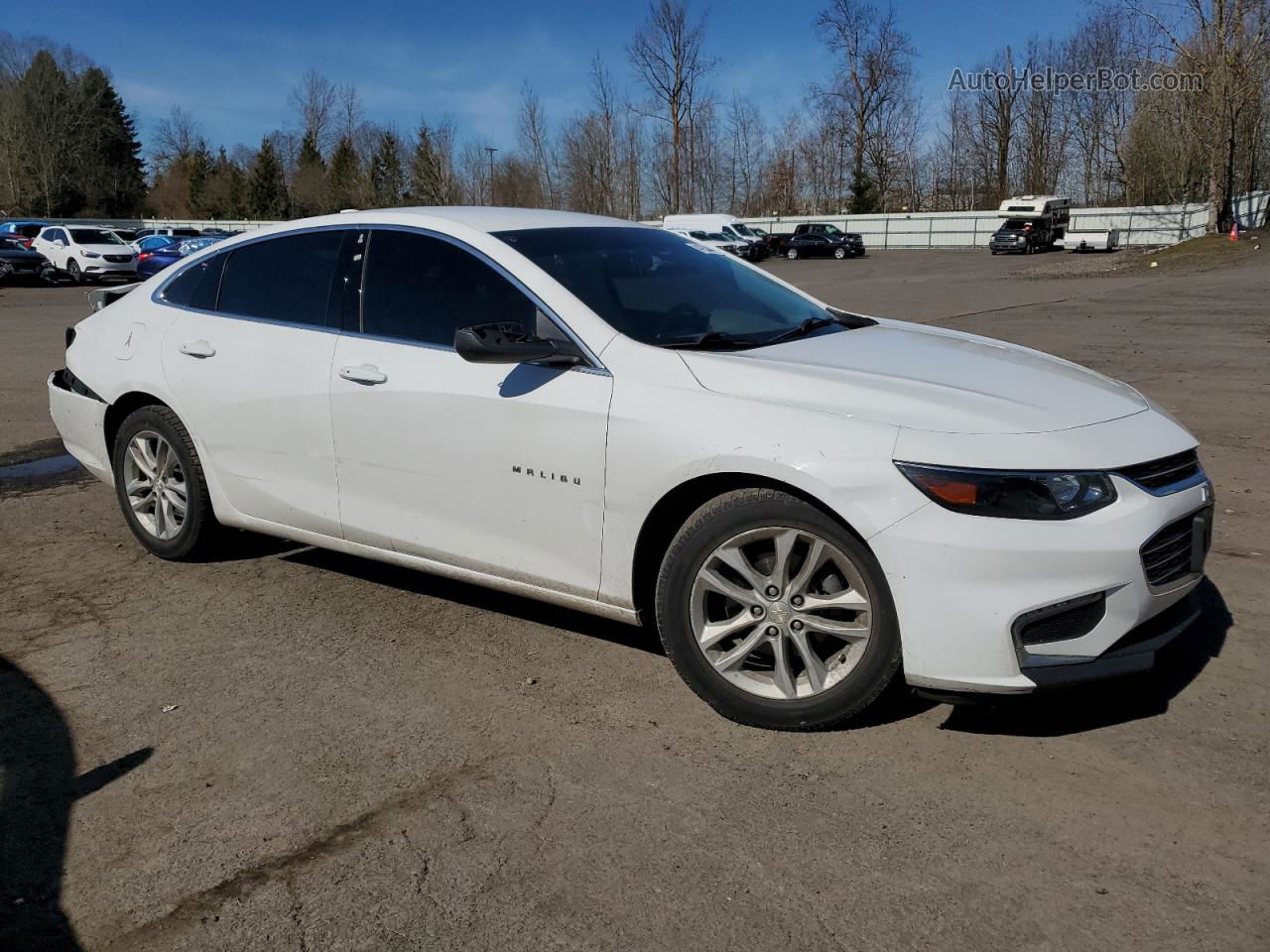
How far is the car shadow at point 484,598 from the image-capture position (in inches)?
170

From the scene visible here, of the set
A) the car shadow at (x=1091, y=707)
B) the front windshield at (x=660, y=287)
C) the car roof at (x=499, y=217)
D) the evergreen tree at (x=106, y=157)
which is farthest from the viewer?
the evergreen tree at (x=106, y=157)

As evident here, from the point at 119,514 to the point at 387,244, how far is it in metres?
2.85

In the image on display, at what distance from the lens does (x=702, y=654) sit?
3490 millimetres

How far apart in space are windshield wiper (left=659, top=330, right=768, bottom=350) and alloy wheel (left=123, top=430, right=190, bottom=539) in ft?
8.31

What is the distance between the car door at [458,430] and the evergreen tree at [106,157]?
3444 inches

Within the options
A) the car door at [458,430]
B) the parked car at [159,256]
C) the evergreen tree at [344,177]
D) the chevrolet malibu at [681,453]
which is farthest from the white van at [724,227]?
the car door at [458,430]

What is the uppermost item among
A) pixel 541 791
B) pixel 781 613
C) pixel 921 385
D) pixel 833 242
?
pixel 833 242

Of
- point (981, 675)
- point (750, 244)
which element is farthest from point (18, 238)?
point (981, 675)

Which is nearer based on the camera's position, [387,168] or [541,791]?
[541,791]

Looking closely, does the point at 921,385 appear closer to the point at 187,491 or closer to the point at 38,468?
the point at 187,491

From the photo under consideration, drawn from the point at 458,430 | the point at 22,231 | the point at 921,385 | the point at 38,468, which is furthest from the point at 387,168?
the point at 921,385

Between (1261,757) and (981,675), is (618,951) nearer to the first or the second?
(981,675)

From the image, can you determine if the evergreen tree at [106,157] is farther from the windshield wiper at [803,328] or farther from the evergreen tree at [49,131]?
the windshield wiper at [803,328]

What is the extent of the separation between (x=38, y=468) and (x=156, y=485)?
287 centimetres
